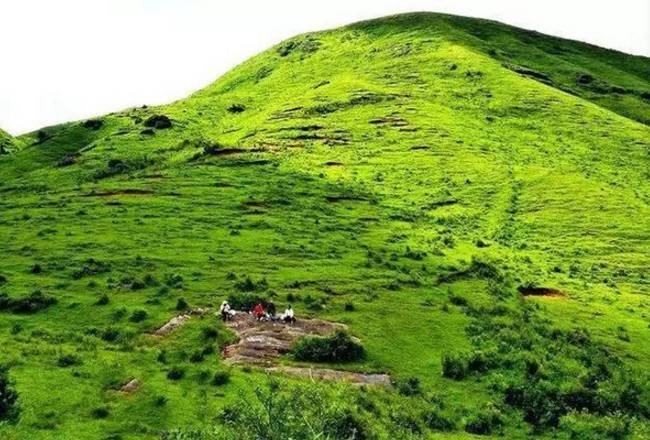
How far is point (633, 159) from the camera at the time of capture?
10800cm

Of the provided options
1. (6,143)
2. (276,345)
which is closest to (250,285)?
(276,345)

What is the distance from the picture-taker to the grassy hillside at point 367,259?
35.6 meters

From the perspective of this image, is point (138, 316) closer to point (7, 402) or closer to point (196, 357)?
point (196, 357)

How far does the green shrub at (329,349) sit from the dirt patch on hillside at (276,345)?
1022 mm

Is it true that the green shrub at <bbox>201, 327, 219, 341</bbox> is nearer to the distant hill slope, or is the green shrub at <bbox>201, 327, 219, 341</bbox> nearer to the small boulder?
the small boulder

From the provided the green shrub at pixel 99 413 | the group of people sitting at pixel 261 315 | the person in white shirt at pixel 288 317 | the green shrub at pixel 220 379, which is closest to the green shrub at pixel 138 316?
the group of people sitting at pixel 261 315

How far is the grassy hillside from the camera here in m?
35.6

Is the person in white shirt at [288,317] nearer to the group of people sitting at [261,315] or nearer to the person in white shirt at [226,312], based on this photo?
the group of people sitting at [261,315]

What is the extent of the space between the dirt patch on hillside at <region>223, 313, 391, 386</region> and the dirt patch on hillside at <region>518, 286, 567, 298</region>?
21.6 metres

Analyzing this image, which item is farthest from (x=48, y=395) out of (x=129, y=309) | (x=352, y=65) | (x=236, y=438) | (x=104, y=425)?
(x=352, y=65)

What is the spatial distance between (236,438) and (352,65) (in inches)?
6321

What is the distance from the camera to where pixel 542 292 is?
60.1 metres

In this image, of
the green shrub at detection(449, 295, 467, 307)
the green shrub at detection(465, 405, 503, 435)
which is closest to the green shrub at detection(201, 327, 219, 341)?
the green shrub at detection(465, 405, 503, 435)

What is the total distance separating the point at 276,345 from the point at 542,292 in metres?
29.0
